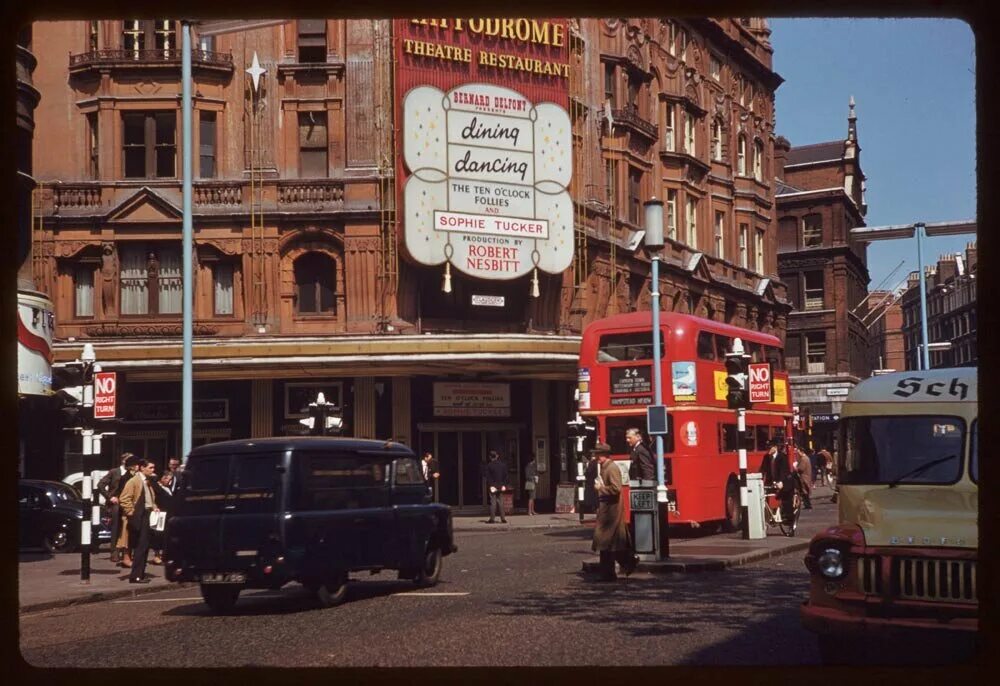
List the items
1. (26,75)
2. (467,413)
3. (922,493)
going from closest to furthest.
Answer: (922,493), (26,75), (467,413)

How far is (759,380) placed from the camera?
24422 mm

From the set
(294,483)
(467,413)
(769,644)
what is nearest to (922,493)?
(769,644)

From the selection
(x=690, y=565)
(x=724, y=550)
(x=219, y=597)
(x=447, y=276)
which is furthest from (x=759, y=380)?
(x=447, y=276)

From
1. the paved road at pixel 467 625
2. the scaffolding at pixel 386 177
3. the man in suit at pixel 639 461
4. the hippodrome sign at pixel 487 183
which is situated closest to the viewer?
the paved road at pixel 467 625

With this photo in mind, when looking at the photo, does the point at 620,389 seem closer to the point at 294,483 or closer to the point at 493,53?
the point at 294,483

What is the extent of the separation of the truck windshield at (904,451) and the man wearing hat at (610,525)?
7.36 meters

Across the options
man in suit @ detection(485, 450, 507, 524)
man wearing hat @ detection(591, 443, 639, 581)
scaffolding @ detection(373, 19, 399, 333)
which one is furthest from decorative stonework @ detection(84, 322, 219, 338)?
man wearing hat @ detection(591, 443, 639, 581)

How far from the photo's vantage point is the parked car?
15.4 meters

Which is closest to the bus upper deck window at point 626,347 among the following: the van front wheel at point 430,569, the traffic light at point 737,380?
the traffic light at point 737,380

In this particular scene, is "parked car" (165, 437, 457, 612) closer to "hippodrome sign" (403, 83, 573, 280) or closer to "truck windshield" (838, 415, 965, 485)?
"truck windshield" (838, 415, 965, 485)

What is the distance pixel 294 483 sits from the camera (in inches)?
618

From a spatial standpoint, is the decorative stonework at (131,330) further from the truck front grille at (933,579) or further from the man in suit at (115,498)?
the truck front grille at (933,579)

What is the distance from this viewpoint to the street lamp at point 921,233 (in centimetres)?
870

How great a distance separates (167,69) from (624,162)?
1441 cm
